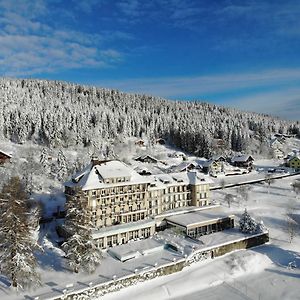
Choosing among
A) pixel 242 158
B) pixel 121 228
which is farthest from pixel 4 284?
pixel 242 158

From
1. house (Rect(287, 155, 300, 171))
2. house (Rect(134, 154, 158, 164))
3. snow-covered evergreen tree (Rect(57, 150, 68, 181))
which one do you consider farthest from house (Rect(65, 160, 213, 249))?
house (Rect(287, 155, 300, 171))

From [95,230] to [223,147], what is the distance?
109 meters

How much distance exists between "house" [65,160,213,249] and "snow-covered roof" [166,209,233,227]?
5.45ft

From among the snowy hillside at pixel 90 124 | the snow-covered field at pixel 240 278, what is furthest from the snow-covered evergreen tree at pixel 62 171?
the snow-covered field at pixel 240 278

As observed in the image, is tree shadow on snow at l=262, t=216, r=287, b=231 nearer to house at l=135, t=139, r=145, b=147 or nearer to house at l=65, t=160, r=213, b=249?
house at l=65, t=160, r=213, b=249

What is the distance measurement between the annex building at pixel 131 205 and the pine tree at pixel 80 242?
17.9ft

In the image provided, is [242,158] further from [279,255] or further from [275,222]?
[279,255]

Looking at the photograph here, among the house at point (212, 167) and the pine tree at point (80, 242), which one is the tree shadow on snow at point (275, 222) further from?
the house at point (212, 167)

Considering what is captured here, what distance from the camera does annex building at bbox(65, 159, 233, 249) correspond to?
5303cm

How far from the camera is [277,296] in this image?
41.5 metres

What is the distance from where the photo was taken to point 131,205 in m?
57.1

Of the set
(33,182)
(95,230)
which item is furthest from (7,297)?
(33,182)

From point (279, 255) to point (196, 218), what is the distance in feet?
47.8

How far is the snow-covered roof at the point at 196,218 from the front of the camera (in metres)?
56.7
